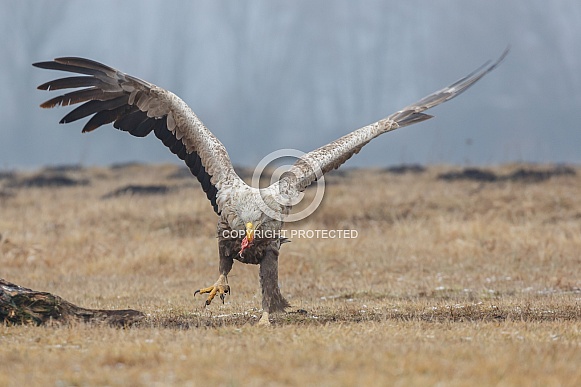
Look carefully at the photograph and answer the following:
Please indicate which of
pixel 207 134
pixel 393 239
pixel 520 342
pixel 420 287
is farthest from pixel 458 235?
pixel 520 342

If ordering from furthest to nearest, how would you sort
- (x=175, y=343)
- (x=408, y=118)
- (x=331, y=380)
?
1. (x=408, y=118)
2. (x=175, y=343)
3. (x=331, y=380)

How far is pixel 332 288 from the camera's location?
11.8 m

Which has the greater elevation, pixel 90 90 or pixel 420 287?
pixel 90 90

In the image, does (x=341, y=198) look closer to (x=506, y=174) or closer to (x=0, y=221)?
(x=0, y=221)

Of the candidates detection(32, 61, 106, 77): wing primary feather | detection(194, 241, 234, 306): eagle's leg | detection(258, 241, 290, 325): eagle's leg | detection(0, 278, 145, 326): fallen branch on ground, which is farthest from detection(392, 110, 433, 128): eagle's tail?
detection(0, 278, 145, 326): fallen branch on ground

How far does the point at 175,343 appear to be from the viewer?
596 centimetres

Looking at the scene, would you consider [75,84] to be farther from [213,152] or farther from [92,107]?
[213,152]

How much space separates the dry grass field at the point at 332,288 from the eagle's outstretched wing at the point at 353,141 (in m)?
1.58

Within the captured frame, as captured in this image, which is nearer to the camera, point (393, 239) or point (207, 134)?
point (207, 134)

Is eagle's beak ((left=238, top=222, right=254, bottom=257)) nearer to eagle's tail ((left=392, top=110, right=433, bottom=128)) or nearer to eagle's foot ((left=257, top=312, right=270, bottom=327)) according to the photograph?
eagle's foot ((left=257, top=312, right=270, bottom=327))

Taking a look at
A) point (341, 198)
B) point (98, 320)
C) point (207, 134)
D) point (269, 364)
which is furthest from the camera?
point (341, 198)

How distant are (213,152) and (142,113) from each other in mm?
1093

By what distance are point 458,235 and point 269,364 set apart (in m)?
11.6

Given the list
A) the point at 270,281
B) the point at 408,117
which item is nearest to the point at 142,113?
the point at 270,281
